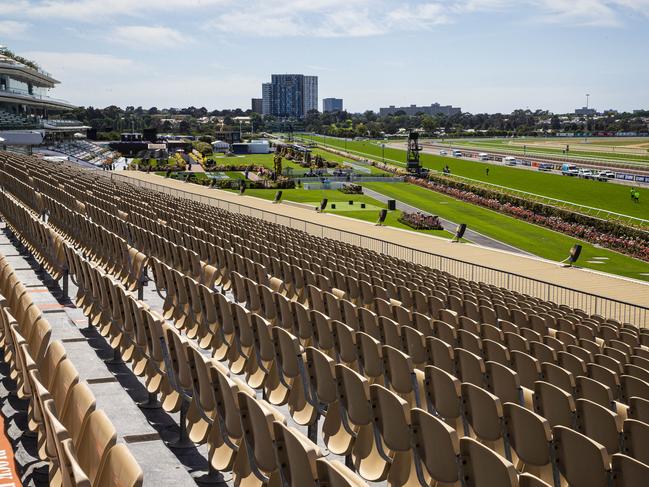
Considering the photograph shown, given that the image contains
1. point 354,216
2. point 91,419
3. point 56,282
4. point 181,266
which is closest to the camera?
point 91,419

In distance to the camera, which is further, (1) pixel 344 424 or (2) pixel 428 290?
(2) pixel 428 290

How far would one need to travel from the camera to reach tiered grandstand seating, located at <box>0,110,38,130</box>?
8175 cm

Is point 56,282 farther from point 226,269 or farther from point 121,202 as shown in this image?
point 121,202

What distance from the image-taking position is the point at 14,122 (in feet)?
274

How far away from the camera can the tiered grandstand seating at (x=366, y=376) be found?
5.39 m

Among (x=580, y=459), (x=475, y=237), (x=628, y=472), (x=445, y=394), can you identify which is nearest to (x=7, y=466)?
(x=445, y=394)

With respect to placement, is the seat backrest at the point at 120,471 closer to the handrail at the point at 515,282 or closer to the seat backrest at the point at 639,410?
the seat backrest at the point at 639,410

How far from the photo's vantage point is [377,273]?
633 inches

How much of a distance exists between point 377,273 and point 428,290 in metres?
1.65

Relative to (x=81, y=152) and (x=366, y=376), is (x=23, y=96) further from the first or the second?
(x=366, y=376)

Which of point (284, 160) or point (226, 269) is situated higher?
point (226, 269)

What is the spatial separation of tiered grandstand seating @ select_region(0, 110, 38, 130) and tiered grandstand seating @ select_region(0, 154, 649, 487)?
72.8 metres

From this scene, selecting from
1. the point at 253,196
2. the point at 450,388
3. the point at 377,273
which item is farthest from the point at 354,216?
the point at 450,388

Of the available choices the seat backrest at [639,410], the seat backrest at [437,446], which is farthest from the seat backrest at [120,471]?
the seat backrest at [639,410]
